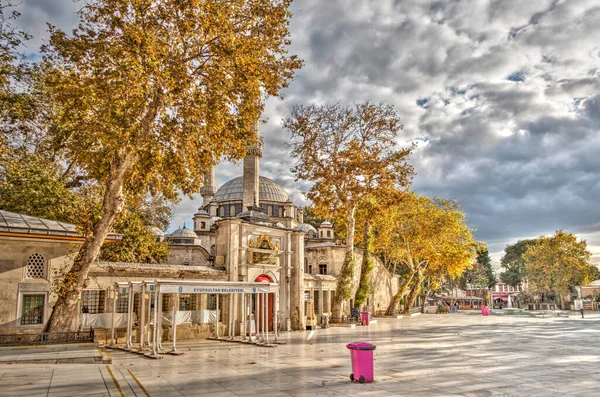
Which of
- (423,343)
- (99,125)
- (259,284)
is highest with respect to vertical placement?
(99,125)

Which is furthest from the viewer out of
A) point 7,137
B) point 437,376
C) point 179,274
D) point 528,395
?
point 179,274

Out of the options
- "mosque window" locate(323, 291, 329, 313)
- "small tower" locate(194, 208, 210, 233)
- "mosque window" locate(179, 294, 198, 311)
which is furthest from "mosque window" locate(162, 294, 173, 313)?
"small tower" locate(194, 208, 210, 233)

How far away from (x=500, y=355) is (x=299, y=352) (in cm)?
635

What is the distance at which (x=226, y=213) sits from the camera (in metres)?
55.3

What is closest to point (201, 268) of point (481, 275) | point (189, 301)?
point (189, 301)

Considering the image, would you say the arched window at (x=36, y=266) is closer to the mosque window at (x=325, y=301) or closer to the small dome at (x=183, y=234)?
the mosque window at (x=325, y=301)

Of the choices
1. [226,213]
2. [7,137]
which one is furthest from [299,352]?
[226,213]

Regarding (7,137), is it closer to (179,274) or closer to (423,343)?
(179,274)

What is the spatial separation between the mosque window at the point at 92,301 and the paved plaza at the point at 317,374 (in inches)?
140

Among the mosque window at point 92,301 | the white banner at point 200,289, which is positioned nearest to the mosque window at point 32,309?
the mosque window at point 92,301

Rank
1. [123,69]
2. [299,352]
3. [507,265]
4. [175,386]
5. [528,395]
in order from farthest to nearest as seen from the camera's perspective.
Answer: [507,265] → [299,352] → [123,69] → [175,386] → [528,395]

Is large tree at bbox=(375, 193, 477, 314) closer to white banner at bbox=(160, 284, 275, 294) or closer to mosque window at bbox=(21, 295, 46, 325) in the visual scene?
white banner at bbox=(160, 284, 275, 294)

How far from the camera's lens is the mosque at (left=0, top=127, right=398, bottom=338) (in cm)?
1498

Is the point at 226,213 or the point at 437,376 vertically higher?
the point at 226,213
